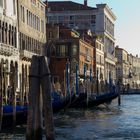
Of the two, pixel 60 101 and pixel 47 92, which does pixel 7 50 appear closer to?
pixel 60 101

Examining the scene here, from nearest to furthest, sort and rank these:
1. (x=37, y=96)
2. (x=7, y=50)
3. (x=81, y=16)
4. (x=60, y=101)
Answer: (x=37, y=96), (x=60, y=101), (x=7, y=50), (x=81, y=16)

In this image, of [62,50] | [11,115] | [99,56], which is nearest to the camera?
[11,115]

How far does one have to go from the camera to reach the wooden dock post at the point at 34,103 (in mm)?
8930

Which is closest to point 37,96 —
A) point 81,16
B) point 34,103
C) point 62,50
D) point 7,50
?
point 34,103

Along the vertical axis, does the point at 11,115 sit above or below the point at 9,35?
below

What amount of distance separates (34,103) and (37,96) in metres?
0.12

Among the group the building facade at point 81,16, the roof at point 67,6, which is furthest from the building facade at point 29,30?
the roof at point 67,6

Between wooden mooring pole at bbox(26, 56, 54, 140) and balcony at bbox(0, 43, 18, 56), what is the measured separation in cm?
1793

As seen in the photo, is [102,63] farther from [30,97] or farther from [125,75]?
[30,97]

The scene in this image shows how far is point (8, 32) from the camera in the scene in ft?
95.7

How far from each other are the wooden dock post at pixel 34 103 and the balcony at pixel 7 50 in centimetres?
1794

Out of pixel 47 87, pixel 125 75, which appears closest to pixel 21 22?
pixel 47 87

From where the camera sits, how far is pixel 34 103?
29.3ft

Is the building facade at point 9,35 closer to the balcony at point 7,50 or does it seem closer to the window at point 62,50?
the balcony at point 7,50
